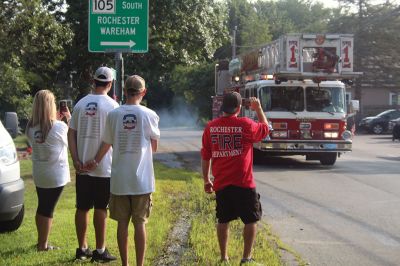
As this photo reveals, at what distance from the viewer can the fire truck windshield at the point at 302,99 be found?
16031 mm

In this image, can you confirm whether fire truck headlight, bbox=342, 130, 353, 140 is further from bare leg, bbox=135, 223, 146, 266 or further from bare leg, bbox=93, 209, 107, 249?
bare leg, bbox=135, 223, 146, 266

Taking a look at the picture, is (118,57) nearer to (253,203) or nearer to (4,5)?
(253,203)

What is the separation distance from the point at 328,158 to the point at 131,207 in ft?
40.3

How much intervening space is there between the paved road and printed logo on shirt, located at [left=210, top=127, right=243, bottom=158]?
165 cm

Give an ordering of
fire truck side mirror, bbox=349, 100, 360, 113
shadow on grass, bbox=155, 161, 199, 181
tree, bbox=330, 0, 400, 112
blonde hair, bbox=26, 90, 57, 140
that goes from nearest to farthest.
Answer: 1. blonde hair, bbox=26, 90, 57, 140
2. shadow on grass, bbox=155, 161, 199, 181
3. fire truck side mirror, bbox=349, 100, 360, 113
4. tree, bbox=330, 0, 400, 112

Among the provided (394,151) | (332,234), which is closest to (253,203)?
(332,234)

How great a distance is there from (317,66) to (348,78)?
1039 mm

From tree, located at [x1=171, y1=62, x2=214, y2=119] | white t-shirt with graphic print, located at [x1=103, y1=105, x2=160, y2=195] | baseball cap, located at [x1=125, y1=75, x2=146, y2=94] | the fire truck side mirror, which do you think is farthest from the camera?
tree, located at [x1=171, y1=62, x2=214, y2=119]

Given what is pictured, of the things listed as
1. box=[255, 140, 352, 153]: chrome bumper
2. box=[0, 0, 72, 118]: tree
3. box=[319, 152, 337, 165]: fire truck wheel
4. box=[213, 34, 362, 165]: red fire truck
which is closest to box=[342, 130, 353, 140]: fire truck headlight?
box=[213, 34, 362, 165]: red fire truck

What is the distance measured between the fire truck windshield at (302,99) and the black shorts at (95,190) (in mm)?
10590

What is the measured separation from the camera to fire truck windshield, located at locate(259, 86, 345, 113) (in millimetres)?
16031

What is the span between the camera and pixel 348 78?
15875mm

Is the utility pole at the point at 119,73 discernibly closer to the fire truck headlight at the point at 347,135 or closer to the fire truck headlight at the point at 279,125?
the fire truck headlight at the point at 279,125

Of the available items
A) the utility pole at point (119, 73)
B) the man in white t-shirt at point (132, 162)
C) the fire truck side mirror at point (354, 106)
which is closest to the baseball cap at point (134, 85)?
the man in white t-shirt at point (132, 162)
